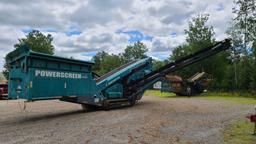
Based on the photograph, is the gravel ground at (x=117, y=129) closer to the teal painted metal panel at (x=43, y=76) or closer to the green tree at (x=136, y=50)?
the teal painted metal panel at (x=43, y=76)

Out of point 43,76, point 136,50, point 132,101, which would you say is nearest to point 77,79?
point 43,76

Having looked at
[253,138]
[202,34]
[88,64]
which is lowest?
[253,138]

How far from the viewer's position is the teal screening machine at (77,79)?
13.9 m

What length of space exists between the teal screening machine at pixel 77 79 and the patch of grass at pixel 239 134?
7.10m

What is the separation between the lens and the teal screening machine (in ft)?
45.8

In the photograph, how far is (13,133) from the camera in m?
10.9

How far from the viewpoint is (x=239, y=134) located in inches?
428

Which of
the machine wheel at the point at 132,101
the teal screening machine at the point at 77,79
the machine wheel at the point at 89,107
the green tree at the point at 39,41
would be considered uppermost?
the green tree at the point at 39,41

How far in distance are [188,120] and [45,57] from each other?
20.8 feet

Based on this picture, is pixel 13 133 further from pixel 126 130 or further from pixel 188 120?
pixel 188 120

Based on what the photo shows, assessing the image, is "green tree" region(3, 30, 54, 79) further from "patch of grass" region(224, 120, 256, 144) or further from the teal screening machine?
"patch of grass" region(224, 120, 256, 144)

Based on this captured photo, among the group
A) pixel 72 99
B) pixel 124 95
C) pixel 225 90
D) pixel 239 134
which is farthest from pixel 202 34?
pixel 239 134

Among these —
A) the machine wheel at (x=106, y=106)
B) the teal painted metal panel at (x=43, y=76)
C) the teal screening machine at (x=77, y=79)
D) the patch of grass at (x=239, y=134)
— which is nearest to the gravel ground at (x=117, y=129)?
the patch of grass at (x=239, y=134)

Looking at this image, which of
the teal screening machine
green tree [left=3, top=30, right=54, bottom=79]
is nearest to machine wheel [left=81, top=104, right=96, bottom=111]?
the teal screening machine
